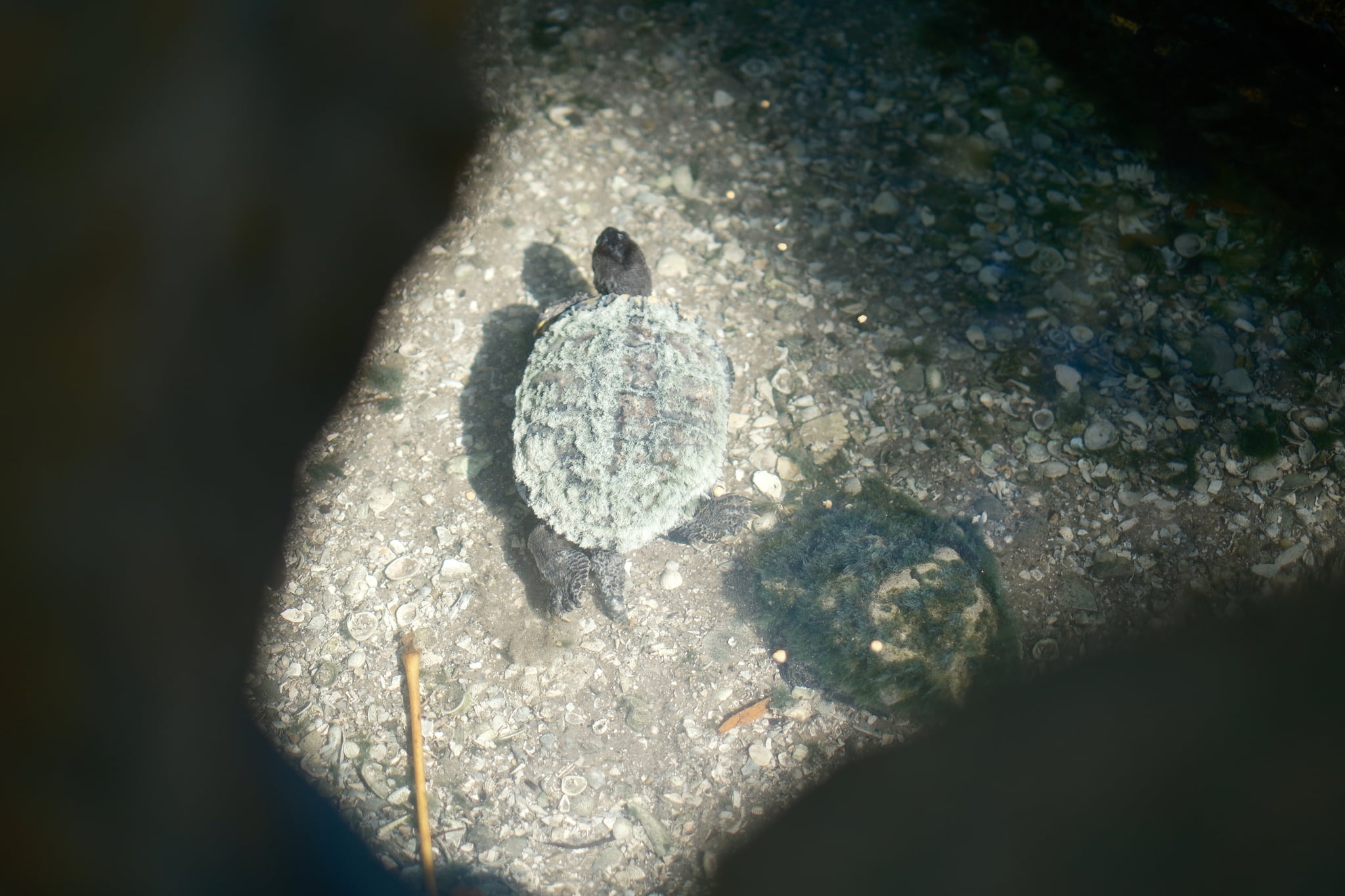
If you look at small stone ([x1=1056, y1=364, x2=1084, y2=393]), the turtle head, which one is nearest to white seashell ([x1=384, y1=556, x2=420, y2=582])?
the turtle head

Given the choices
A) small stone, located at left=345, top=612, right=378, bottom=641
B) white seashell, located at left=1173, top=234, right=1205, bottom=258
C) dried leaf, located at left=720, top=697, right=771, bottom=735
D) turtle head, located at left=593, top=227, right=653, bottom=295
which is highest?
white seashell, located at left=1173, top=234, right=1205, bottom=258

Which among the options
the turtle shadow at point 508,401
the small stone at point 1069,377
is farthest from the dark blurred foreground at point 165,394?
the small stone at point 1069,377

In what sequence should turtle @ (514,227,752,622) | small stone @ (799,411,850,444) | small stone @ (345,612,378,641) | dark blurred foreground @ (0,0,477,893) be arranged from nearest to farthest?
dark blurred foreground @ (0,0,477,893)
turtle @ (514,227,752,622)
small stone @ (345,612,378,641)
small stone @ (799,411,850,444)

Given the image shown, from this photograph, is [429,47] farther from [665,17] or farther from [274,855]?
[274,855]

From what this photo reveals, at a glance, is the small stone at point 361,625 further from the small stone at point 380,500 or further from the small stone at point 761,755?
the small stone at point 761,755

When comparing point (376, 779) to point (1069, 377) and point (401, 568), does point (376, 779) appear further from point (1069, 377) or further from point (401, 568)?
point (1069, 377)

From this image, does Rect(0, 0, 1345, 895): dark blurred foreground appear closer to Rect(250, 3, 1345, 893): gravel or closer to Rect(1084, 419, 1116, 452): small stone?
Rect(250, 3, 1345, 893): gravel
